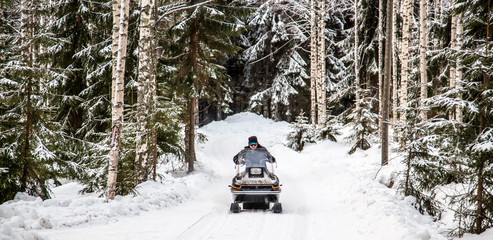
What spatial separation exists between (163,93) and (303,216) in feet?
30.1

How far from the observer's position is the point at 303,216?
27.8 feet

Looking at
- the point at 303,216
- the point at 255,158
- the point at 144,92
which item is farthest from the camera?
the point at 144,92

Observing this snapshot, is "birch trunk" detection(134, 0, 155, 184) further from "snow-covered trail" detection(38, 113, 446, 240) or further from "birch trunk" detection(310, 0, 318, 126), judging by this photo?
"birch trunk" detection(310, 0, 318, 126)

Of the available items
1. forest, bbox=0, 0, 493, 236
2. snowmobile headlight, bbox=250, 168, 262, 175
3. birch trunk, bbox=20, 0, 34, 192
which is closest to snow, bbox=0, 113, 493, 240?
birch trunk, bbox=20, 0, 34, 192

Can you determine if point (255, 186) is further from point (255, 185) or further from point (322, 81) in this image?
point (322, 81)

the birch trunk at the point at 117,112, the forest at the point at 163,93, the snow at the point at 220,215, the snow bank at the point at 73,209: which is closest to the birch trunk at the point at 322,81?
the forest at the point at 163,93

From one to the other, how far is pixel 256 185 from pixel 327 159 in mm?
Answer: 8996

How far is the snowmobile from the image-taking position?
29.8ft

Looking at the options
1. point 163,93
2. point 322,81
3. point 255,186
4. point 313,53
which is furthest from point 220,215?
point 313,53

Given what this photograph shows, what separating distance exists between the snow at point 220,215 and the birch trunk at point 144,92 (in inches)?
A: 34.2

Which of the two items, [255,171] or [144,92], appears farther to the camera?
[144,92]

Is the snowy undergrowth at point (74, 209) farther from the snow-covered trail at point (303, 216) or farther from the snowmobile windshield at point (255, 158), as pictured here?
the snowmobile windshield at point (255, 158)

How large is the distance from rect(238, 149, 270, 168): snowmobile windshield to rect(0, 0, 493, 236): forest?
3121 millimetres

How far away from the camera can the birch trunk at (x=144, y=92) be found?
10.6 metres
